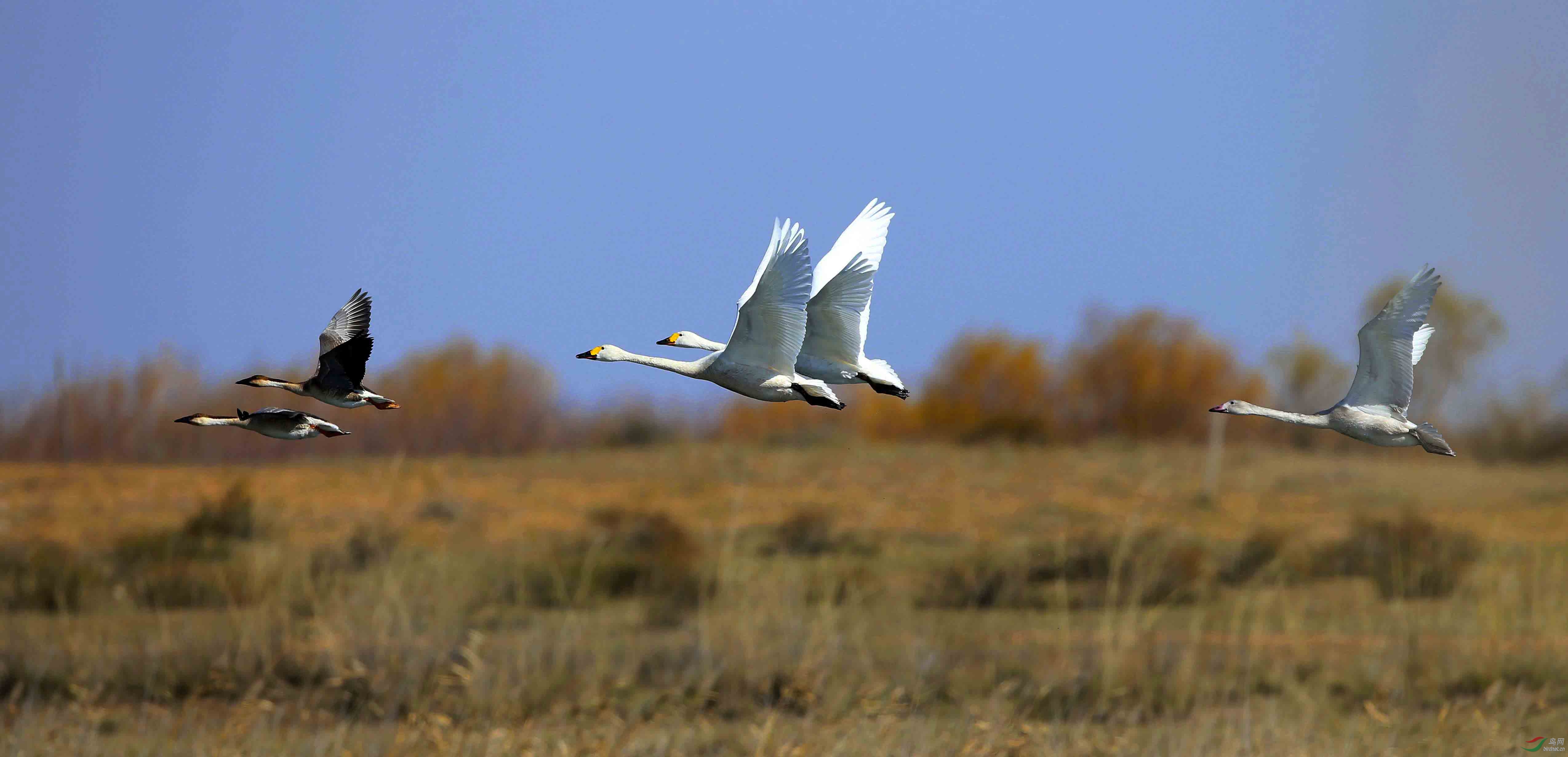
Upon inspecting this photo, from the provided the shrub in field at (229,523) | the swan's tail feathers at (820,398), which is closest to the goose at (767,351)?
the swan's tail feathers at (820,398)

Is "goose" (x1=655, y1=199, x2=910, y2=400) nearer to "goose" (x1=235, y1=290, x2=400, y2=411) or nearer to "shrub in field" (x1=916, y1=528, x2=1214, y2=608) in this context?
"goose" (x1=235, y1=290, x2=400, y2=411)

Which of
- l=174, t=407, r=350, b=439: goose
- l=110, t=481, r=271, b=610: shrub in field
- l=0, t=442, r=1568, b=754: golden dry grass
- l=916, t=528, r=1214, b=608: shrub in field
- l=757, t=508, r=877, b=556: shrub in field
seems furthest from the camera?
l=757, t=508, r=877, b=556: shrub in field

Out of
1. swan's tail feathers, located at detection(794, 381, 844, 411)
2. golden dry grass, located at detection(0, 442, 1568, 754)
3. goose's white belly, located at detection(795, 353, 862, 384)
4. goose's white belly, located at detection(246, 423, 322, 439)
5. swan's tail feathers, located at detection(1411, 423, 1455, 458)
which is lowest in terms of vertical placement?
golden dry grass, located at detection(0, 442, 1568, 754)

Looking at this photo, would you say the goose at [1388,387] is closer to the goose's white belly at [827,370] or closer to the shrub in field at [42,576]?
the goose's white belly at [827,370]

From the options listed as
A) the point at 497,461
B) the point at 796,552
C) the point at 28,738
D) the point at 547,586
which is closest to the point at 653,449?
the point at 796,552

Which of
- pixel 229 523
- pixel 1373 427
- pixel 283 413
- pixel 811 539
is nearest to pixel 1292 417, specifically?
pixel 1373 427

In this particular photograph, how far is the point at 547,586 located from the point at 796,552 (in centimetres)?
887

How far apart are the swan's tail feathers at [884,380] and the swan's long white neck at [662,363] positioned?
248 mm

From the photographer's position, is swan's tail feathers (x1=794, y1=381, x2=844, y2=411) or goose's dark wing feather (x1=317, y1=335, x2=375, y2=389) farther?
swan's tail feathers (x1=794, y1=381, x2=844, y2=411)

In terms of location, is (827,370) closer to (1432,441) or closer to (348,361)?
(348,361)

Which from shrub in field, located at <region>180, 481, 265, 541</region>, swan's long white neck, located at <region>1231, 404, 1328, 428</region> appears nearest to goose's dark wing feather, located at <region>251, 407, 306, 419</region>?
swan's long white neck, located at <region>1231, 404, 1328, 428</region>

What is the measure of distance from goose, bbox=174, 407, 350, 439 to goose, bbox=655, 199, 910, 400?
58cm

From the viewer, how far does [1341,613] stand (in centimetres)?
3588

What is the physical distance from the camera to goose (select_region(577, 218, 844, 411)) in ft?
6.14
